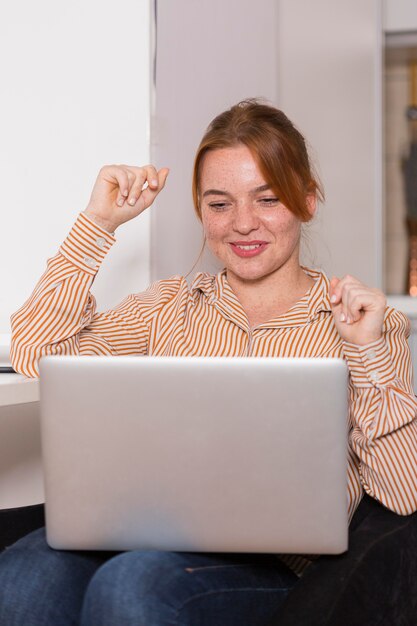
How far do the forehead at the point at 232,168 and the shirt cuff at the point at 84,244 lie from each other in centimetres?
22

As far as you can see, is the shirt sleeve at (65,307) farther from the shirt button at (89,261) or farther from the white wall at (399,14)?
the white wall at (399,14)

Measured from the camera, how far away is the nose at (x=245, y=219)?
1.52 meters

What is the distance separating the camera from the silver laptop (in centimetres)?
99

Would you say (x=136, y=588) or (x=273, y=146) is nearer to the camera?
(x=136, y=588)

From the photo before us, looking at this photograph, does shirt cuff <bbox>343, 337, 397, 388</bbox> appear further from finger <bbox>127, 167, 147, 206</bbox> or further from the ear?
finger <bbox>127, 167, 147, 206</bbox>

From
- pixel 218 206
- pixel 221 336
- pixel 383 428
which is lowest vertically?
pixel 383 428

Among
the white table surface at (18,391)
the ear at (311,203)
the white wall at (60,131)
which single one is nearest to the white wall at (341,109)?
the white wall at (60,131)

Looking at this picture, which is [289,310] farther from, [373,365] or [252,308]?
[373,365]

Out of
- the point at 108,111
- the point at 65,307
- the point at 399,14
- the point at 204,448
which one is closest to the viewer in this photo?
the point at 204,448

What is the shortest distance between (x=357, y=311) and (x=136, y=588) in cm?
51

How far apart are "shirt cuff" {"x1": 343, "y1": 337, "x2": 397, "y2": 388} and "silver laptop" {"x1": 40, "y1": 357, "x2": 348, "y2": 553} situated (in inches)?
12.1

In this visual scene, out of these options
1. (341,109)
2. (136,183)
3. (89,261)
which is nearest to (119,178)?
(136,183)

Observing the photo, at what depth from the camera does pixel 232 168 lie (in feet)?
5.05

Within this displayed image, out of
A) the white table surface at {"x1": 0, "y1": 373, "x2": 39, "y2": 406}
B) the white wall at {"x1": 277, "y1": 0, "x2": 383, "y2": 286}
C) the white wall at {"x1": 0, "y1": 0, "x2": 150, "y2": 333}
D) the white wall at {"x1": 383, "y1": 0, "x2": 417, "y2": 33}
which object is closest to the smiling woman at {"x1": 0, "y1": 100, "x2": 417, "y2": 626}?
the white table surface at {"x1": 0, "y1": 373, "x2": 39, "y2": 406}
